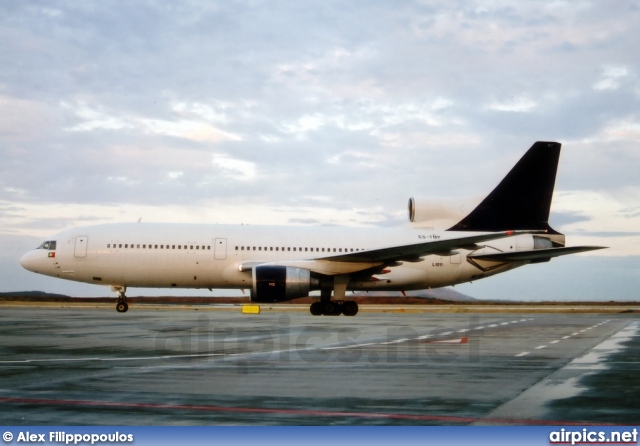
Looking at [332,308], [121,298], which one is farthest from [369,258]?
[121,298]

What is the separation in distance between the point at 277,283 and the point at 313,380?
1612cm

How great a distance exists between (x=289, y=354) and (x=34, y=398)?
7.12 m

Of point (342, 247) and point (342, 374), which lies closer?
point (342, 374)

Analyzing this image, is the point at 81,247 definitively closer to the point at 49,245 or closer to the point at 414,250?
the point at 49,245

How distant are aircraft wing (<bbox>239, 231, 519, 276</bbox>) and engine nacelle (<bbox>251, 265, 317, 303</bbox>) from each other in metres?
1.42

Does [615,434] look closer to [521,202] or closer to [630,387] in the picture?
[630,387]

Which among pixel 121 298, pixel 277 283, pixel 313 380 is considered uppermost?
pixel 277 283

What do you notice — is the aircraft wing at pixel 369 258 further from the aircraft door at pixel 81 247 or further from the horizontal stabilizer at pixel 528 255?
the aircraft door at pixel 81 247

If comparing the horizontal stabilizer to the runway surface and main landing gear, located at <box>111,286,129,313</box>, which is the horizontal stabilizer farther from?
main landing gear, located at <box>111,286,129,313</box>

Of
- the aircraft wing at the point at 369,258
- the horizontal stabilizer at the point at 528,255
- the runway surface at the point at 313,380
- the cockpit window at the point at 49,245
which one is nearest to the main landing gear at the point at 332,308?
the aircraft wing at the point at 369,258

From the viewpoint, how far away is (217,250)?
97.8 feet

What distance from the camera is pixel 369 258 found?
28641 mm

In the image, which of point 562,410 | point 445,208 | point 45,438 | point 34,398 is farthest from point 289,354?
point 445,208

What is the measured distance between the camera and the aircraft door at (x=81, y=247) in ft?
98.3
